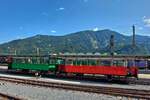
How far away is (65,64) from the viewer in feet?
125

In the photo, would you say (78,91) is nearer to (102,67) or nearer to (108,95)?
(108,95)

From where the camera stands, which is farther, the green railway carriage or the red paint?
the green railway carriage

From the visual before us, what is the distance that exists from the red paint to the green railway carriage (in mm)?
1491

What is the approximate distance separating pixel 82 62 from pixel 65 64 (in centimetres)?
300

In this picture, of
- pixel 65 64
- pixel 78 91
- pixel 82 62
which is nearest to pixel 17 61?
pixel 65 64

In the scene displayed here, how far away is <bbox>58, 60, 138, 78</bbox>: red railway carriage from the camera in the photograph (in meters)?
31.5

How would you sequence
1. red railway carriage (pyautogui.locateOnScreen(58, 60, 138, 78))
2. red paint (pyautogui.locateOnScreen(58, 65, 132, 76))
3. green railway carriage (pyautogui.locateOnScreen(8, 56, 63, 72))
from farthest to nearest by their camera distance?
green railway carriage (pyautogui.locateOnScreen(8, 56, 63, 72)), red paint (pyautogui.locateOnScreen(58, 65, 132, 76)), red railway carriage (pyautogui.locateOnScreen(58, 60, 138, 78))

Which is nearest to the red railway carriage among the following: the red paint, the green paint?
the red paint

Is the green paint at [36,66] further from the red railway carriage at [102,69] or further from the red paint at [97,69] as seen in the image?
the red railway carriage at [102,69]

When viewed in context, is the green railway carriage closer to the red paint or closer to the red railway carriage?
the red paint

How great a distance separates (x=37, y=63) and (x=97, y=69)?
434 inches

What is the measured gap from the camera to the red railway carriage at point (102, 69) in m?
31.5

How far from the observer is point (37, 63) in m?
41.2

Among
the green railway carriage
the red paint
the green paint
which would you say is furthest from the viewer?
the green railway carriage
